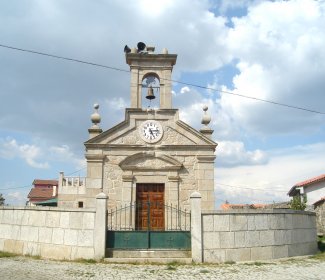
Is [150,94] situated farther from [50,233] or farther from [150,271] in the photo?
[150,271]

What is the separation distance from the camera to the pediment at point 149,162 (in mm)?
16734

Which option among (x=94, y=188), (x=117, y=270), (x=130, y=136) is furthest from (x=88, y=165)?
(x=117, y=270)

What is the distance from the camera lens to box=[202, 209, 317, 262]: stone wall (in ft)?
36.8

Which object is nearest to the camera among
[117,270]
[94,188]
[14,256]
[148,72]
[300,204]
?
[117,270]

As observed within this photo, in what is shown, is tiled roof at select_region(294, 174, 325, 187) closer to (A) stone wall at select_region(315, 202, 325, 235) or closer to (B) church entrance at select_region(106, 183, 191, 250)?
(A) stone wall at select_region(315, 202, 325, 235)

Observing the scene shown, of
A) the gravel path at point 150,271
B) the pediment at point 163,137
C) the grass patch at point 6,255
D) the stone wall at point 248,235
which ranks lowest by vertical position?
the gravel path at point 150,271

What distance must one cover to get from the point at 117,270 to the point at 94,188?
282 inches

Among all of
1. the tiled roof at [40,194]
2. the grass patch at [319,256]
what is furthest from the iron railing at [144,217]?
the tiled roof at [40,194]

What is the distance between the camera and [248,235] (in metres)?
11.6

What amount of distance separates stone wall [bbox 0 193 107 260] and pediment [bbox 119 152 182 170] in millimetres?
5213

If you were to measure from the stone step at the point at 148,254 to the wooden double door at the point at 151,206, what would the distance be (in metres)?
4.51

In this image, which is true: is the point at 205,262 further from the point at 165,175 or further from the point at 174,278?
the point at 165,175

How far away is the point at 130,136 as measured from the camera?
17.1 metres

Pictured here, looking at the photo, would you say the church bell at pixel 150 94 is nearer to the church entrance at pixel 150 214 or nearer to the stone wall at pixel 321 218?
the church entrance at pixel 150 214
